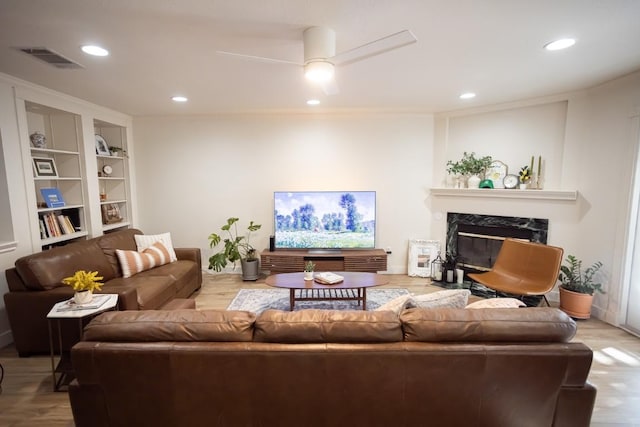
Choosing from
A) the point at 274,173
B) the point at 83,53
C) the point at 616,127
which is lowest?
the point at 274,173

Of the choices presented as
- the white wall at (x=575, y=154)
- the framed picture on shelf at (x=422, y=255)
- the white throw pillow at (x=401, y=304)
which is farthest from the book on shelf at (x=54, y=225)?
the white wall at (x=575, y=154)

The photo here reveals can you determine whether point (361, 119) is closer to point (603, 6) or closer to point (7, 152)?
point (603, 6)

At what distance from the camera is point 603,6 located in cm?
173

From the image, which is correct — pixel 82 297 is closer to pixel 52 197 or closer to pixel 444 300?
pixel 52 197

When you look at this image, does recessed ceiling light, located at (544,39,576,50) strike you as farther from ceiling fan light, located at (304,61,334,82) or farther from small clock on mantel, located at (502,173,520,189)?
small clock on mantel, located at (502,173,520,189)

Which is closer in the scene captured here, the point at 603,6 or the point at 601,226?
the point at 603,6

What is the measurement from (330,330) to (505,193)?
360 centimetres

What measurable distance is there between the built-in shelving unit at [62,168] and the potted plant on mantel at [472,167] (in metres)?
5.08

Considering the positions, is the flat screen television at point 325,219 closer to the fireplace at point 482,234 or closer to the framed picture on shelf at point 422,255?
the framed picture on shelf at point 422,255

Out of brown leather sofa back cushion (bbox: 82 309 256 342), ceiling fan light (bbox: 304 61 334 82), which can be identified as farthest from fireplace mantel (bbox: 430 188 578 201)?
brown leather sofa back cushion (bbox: 82 309 256 342)

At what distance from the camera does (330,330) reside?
1.50 metres

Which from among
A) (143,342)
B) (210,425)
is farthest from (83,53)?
(210,425)

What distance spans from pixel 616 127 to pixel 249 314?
403cm

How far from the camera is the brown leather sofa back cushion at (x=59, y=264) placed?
2.56 meters
